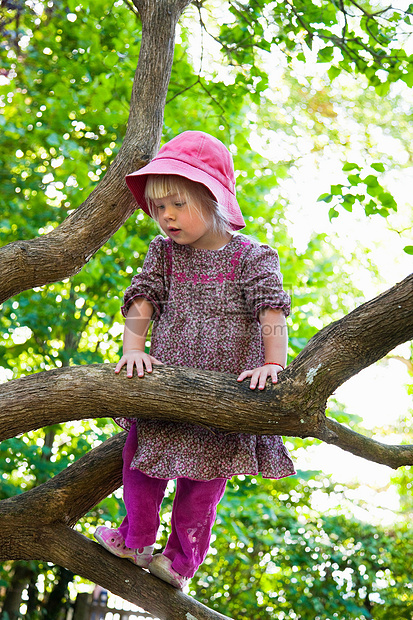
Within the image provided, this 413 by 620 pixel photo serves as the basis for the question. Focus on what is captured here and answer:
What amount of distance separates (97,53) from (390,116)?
8165 mm

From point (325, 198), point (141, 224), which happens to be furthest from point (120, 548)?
point (141, 224)

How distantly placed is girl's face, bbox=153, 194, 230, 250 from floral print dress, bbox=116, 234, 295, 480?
115 millimetres

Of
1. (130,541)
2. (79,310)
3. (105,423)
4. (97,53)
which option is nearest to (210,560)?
(105,423)

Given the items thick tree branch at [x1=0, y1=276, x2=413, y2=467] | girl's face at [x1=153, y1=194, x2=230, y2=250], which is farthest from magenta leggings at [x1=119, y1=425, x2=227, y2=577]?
girl's face at [x1=153, y1=194, x2=230, y2=250]

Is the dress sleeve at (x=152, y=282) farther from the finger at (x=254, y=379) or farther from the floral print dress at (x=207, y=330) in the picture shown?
the finger at (x=254, y=379)

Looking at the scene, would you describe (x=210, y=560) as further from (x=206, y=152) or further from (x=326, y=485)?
(x=206, y=152)

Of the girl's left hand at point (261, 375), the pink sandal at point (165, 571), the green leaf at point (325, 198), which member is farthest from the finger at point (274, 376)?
the green leaf at point (325, 198)

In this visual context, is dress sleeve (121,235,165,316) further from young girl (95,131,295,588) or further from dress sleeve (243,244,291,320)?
dress sleeve (243,244,291,320)

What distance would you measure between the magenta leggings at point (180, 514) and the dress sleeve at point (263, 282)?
0.65m

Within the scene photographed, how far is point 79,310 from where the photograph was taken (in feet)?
16.2

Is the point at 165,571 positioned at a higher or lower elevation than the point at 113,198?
lower

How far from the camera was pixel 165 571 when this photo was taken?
2033 mm

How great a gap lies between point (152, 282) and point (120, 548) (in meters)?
0.96

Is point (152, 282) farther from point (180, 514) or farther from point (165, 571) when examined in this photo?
point (165, 571)
